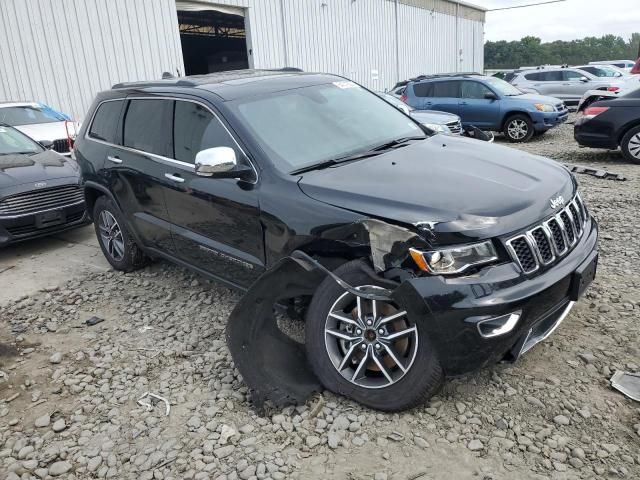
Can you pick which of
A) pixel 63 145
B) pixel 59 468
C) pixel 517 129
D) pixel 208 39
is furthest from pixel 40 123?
pixel 208 39

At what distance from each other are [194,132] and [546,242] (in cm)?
253

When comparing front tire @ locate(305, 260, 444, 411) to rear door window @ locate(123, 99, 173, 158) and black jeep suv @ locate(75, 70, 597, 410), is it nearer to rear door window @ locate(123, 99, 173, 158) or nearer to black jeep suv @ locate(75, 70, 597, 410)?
black jeep suv @ locate(75, 70, 597, 410)

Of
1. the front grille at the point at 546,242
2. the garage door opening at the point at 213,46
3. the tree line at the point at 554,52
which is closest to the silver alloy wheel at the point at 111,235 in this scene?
the front grille at the point at 546,242

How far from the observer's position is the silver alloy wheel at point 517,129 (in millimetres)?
12156

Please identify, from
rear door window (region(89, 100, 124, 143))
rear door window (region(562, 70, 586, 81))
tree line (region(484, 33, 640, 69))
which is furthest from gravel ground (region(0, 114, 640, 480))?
tree line (region(484, 33, 640, 69))

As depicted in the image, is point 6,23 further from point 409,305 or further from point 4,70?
point 409,305

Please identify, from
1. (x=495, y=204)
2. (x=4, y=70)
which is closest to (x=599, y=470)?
(x=495, y=204)

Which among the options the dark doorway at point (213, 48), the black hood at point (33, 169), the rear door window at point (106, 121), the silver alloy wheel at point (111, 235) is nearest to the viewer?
the rear door window at point (106, 121)

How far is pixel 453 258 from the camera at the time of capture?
2.62 meters

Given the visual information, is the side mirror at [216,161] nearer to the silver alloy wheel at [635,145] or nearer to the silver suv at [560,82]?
the silver alloy wheel at [635,145]

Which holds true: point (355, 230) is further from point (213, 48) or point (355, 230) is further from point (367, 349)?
point (213, 48)

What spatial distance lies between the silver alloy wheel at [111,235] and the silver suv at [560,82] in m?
16.5

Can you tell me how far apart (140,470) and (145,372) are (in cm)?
97

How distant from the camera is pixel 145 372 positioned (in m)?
3.59
